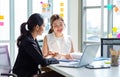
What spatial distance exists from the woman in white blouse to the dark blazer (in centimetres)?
55

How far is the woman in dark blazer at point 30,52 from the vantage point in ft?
7.29

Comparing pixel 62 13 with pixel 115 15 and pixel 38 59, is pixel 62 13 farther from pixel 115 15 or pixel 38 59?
pixel 38 59

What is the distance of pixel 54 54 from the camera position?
2852mm

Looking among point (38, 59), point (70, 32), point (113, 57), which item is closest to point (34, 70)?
point (38, 59)

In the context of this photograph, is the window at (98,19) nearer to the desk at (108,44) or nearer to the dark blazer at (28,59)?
the desk at (108,44)

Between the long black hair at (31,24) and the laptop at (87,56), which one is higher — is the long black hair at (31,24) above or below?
above

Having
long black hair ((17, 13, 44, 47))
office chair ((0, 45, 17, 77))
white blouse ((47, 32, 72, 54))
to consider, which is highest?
long black hair ((17, 13, 44, 47))

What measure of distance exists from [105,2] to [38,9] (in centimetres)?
140

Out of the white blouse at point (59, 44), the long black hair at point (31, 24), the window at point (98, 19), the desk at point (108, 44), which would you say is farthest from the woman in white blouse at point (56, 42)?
the window at point (98, 19)

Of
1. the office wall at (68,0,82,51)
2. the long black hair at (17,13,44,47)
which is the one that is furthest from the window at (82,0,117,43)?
the long black hair at (17,13,44,47)

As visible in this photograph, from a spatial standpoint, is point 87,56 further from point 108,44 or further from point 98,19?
point 98,19

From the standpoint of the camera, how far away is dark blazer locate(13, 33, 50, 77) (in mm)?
2215

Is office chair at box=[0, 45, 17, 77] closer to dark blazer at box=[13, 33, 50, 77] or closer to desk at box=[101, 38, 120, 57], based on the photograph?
dark blazer at box=[13, 33, 50, 77]

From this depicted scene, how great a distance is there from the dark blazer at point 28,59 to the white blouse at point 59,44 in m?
0.66
